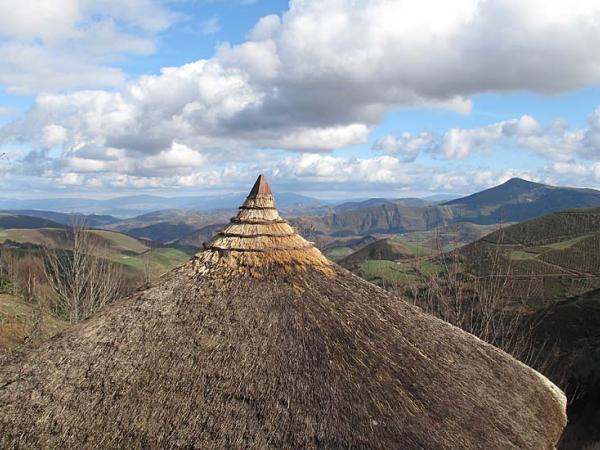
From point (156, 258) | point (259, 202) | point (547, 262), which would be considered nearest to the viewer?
point (259, 202)

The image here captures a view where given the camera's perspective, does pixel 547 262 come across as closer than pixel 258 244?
No

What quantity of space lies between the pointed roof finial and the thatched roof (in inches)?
11.4

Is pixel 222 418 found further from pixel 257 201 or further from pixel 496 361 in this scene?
pixel 496 361

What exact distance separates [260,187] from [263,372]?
3.61 m

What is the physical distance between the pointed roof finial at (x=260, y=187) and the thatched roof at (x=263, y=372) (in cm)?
29

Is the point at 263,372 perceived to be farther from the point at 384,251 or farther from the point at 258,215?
the point at 384,251

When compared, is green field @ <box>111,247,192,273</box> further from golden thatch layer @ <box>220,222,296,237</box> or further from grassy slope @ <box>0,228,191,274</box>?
golden thatch layer @ <box>220,222,296,237</box>

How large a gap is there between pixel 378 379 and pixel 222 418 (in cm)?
223

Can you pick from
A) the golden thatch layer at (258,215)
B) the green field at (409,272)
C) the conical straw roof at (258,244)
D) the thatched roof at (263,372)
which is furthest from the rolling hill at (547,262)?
the golden thatch layer at (258,215)

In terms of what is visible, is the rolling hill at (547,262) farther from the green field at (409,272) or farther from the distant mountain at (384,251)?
the distant mountain at (384,251)

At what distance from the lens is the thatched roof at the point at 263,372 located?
644cm

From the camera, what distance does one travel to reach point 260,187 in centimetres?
922

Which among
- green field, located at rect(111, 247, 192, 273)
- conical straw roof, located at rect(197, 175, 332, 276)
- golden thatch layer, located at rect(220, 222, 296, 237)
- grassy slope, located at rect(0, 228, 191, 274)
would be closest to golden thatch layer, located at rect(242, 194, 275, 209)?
conical straw roof, located at rect(197, 175, 332, 276)

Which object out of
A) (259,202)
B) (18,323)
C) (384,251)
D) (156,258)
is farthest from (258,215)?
(384,251)
